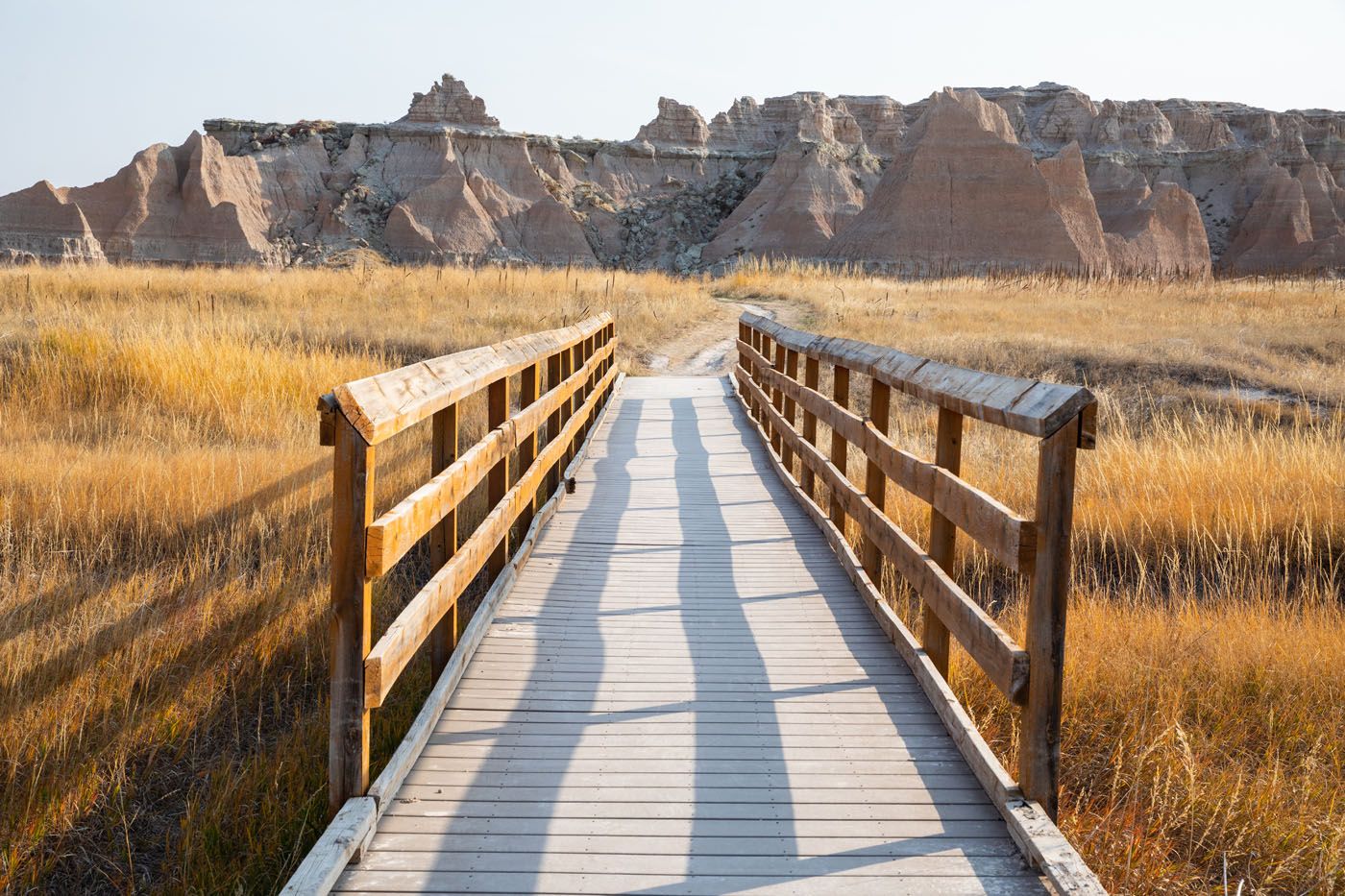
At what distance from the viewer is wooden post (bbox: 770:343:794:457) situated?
9.09m

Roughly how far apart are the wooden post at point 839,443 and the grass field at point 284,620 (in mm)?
930

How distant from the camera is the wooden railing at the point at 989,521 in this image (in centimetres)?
287

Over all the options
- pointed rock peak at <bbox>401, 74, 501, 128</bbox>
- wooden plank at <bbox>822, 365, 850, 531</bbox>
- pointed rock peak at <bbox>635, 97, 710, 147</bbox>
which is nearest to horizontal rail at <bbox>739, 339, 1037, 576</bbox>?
wooden plank at <bbox>822, 365, 850, 531</bbox>

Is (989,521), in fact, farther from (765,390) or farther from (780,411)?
(765,390)

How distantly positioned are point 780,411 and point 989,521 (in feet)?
21.5

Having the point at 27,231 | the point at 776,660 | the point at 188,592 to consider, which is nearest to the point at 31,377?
the point at 188,592

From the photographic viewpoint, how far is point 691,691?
4.03 metres

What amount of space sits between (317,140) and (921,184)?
48256mm

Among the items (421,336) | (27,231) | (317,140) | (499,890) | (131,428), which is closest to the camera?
(499,890)

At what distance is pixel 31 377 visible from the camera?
1004 centimetres

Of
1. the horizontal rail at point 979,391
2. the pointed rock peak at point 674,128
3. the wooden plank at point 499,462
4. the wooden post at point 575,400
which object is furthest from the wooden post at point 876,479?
the pointed rock peak at point 674,128

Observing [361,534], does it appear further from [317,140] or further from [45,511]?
[317,140]

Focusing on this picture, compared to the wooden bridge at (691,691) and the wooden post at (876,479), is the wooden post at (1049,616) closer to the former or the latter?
the wooden bridge at (691,691)

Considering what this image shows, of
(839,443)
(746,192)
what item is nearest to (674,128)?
(746,192)
